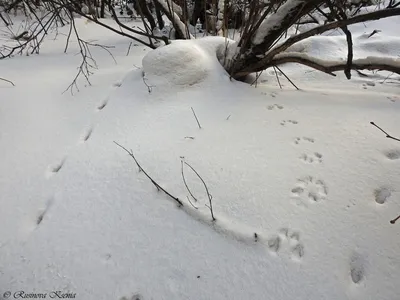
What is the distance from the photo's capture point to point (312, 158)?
178 centimetres

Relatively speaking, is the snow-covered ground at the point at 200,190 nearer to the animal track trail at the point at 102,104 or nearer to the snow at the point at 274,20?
the animal track trail at the point at 102,104

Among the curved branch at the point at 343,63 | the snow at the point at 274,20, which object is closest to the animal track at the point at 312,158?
the curved branch at the point at 343,63

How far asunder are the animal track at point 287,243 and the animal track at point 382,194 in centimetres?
50

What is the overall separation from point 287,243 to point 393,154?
0.95 m

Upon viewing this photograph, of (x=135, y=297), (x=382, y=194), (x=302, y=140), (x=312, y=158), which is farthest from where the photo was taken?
(x=302, y=140)

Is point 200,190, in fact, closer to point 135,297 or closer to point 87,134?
point 135,297

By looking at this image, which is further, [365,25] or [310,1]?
[365,25]

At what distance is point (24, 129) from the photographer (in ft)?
7.68

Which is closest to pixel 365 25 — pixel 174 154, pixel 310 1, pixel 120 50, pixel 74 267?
pixel 310 1

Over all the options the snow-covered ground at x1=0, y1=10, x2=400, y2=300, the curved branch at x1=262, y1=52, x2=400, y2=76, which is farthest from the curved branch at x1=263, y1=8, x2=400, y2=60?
the snow-covered ground at x1=0, y1=10, x2=400, y2=300

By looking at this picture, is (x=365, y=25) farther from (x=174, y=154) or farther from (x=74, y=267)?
(x=74, y=267)

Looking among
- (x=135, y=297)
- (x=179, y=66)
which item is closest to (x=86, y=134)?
(x=179, y=66)

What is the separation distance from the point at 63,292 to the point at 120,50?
381 cm

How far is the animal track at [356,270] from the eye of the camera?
124 centimetres
